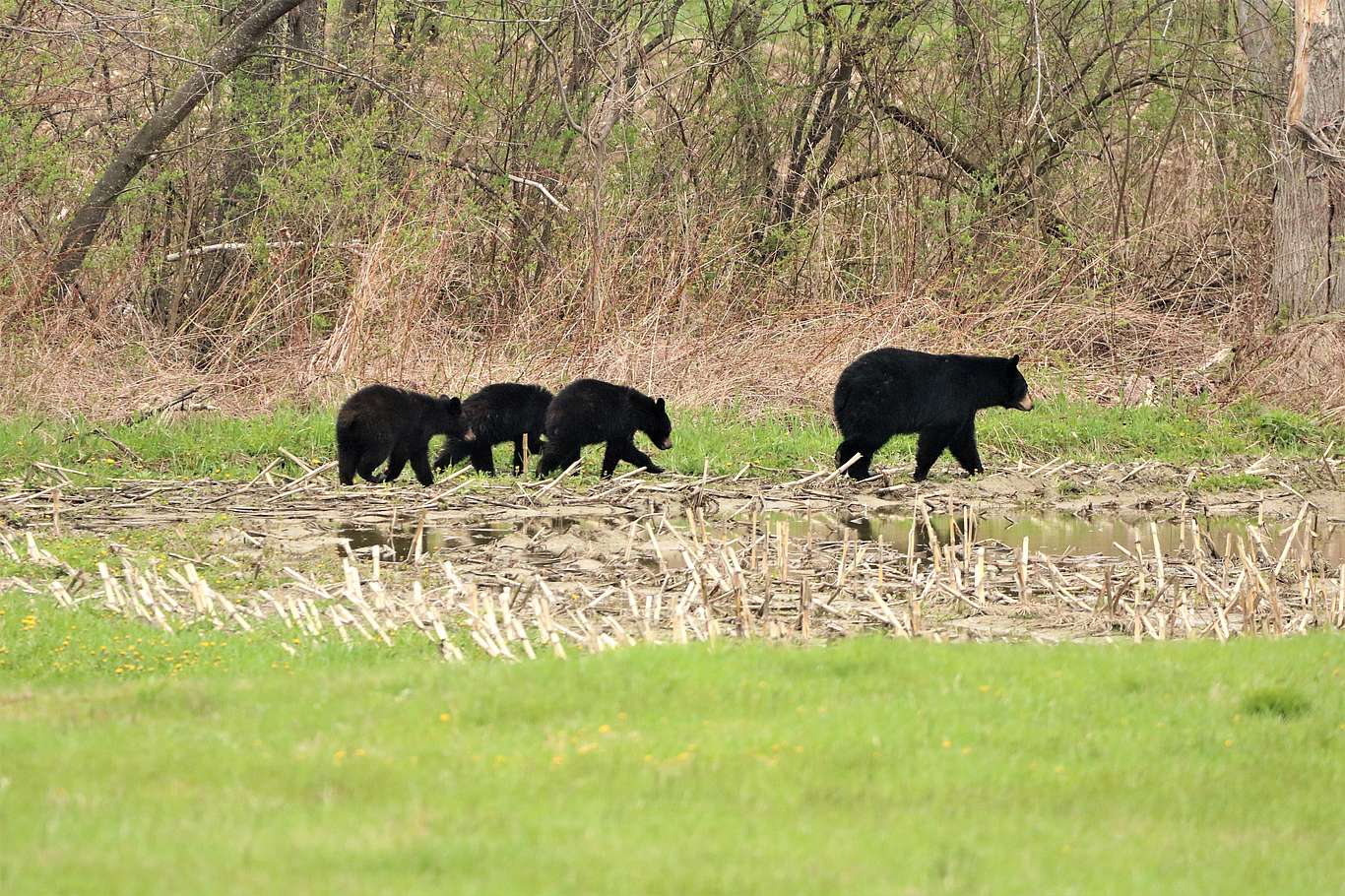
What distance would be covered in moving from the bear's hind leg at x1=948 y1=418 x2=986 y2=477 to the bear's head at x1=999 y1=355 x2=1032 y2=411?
66 centimetres

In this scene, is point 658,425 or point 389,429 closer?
point 389,429

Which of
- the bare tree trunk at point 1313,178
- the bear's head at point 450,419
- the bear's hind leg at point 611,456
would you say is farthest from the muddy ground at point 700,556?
the bare tree trunk at point 1313,178

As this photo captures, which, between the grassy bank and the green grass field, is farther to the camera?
the grassy bank

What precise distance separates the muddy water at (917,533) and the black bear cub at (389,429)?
165 centimetres

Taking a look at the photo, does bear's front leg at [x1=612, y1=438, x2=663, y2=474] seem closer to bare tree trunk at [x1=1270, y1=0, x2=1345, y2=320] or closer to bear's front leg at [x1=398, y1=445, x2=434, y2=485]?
bear's front leg at [x1=398, y1=445, x2=434, y2=485]

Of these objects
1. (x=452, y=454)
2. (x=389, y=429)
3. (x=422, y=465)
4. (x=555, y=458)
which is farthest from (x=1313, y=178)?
(x=389, y=429)

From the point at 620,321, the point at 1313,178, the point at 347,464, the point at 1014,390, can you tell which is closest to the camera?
the point at 347,464

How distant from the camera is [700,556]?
385 inches

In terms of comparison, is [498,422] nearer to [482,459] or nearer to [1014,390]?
[482,459]

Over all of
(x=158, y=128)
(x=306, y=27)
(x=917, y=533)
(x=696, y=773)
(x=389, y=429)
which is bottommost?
(x=917, y=533)

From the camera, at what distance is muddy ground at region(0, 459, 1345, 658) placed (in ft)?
29.9

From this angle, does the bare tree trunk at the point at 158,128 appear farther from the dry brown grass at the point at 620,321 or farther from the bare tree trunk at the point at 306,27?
the bare tree trunk at the point at 306,27

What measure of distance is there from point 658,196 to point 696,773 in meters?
17.4

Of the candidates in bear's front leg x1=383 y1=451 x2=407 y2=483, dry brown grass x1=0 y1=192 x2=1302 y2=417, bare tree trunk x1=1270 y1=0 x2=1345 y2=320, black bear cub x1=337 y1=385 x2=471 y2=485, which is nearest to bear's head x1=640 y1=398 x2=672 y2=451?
black bear cub x1=337 y1=385 x2=471 y2=485
